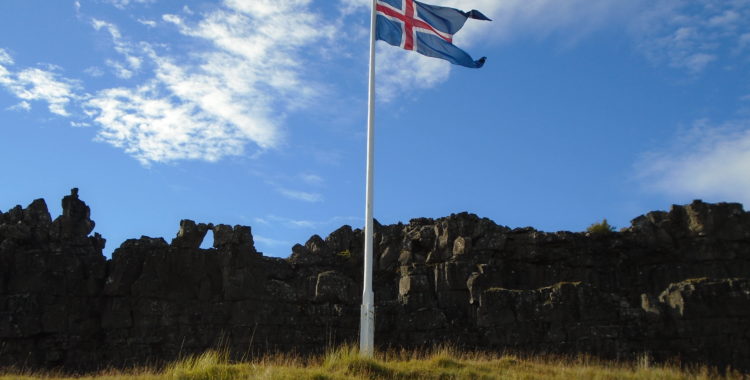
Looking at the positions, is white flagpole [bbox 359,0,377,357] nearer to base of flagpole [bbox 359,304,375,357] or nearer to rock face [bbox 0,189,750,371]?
base of flagpole [bbox 359,304,375,357]

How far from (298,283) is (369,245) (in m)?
14.2

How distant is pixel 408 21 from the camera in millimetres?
25656

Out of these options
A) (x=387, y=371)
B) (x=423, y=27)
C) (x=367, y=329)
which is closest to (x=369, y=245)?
(x=367, y=329)

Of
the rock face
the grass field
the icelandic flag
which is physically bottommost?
the grass field

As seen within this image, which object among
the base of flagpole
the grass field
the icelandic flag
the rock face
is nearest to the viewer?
the grass field

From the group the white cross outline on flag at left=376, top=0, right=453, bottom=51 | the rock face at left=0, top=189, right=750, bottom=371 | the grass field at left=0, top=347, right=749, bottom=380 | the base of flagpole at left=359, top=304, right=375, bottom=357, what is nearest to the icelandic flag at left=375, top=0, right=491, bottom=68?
the white cross outline on flag at left=376, top=0, right=453, bottom=51

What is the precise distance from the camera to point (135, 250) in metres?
35.9

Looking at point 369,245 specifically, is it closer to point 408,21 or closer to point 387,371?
point 387,371

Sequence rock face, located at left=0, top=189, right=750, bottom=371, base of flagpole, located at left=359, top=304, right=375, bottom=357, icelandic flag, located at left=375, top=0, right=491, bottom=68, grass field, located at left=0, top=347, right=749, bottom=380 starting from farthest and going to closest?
1. rock face, located at left=0, top=189, right=750, bottom=371
2. icelandic flag, located at left=375, top=0, right=491, bottom=68
3. base of flagpole, located at left=359, top=304, right=375, bottom=357
4. grass field, located at left=0, top=347, right=749, bottom=380

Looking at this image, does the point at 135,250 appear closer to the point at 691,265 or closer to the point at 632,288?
the point at 632,288

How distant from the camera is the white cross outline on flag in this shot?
83.5 ft

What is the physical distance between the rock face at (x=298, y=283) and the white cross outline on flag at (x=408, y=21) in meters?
11.5

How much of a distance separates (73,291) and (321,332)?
1105 centimetres

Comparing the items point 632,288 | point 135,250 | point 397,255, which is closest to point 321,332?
point 397,255
